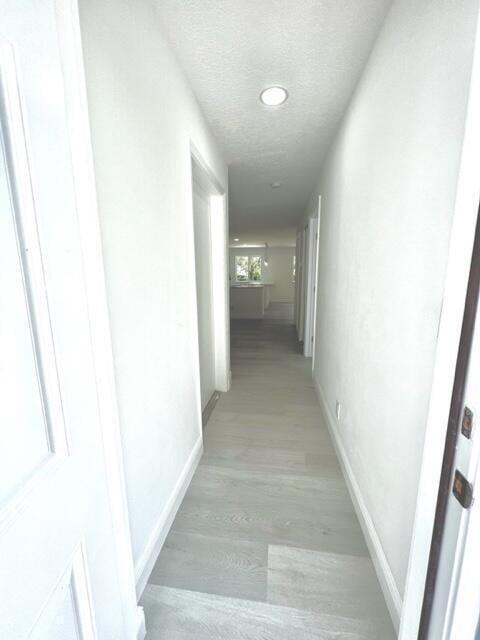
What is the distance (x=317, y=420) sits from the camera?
2.62 meters

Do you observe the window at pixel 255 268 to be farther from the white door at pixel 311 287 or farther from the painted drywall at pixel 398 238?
the painted drywall at pixel 398 238

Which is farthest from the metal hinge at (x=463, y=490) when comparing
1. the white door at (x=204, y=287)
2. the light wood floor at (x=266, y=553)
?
the white door at (x=204, y=287)

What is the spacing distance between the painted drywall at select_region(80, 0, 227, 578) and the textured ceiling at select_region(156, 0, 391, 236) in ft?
0.50

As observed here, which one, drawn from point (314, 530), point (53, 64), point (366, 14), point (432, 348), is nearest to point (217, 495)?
point (314, 530)

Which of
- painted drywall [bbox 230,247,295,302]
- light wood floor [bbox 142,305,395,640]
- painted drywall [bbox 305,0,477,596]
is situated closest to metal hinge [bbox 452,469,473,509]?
painted drywall [bbox 305,0,477,596]

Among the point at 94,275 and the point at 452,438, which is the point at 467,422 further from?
the point at 94,275

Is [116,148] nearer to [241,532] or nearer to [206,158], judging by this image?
[206,158]

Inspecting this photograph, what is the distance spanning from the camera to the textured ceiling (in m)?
1.26

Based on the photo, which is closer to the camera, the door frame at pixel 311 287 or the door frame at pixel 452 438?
the door frame at pixel 452 438

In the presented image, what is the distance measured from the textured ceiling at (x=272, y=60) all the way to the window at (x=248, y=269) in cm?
1064

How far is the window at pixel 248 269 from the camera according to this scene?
43.9 feet

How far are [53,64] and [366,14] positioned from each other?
1.46 metres

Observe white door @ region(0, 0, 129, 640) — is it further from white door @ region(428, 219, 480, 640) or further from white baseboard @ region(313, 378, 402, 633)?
white baseboard @ region(313, 378, 402, 633)

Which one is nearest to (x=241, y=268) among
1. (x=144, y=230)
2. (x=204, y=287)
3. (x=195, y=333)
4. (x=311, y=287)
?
(x=311, y=287)
